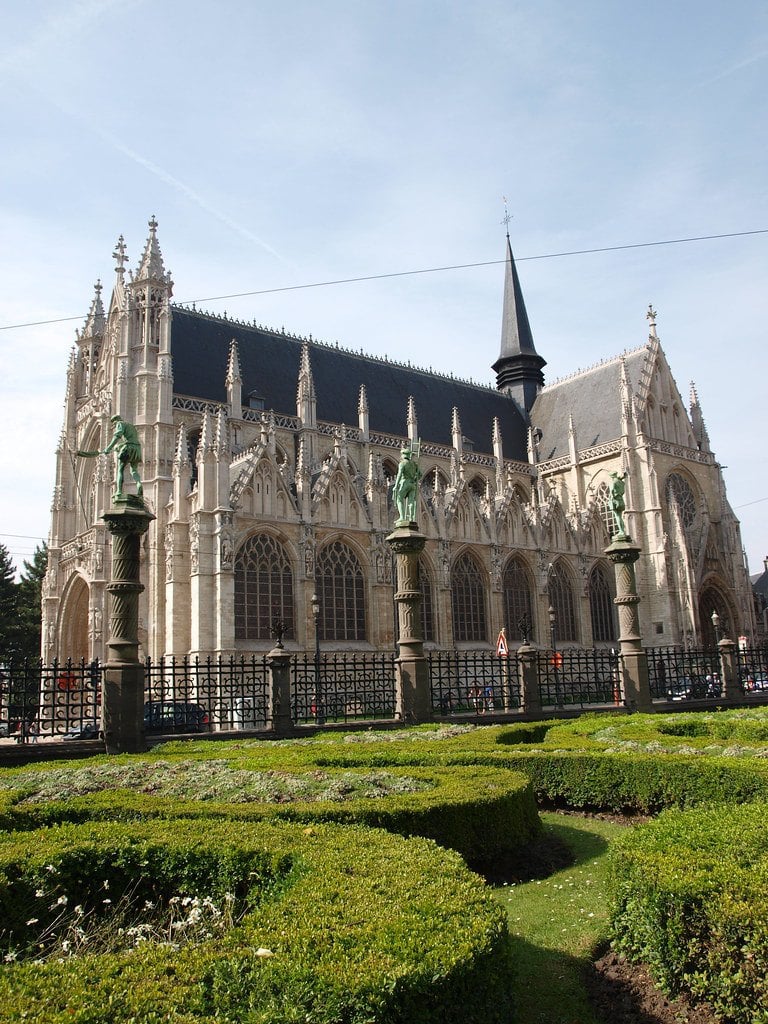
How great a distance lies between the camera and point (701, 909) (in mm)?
4211

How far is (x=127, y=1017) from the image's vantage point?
2939 millimetres

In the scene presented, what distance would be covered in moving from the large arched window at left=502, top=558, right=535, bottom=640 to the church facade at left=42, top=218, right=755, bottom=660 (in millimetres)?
96

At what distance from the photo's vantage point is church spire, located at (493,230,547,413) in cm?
5656

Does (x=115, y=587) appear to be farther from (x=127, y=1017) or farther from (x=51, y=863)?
(x=127, y=1017)

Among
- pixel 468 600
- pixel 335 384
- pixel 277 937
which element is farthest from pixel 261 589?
pixel 277 937

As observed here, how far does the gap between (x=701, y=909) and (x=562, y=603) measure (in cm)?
3724

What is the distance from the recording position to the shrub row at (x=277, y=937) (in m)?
3.06

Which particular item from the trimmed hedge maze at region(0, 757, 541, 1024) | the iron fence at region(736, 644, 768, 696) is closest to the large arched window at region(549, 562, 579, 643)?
the iron fence at region(736, 644, 768, 696)

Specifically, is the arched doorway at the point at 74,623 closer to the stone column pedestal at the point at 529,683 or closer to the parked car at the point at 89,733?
the parked car at the point at 89,733

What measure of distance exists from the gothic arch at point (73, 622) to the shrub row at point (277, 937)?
31.5m

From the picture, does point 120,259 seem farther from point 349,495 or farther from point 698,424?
point 698,424

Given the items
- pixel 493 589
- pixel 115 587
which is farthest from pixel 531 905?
pixel 493 589

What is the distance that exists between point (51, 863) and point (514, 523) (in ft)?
116

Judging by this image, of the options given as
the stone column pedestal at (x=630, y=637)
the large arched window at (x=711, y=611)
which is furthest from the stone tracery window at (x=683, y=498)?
the stone column pedestal at (x=630, y=637)
